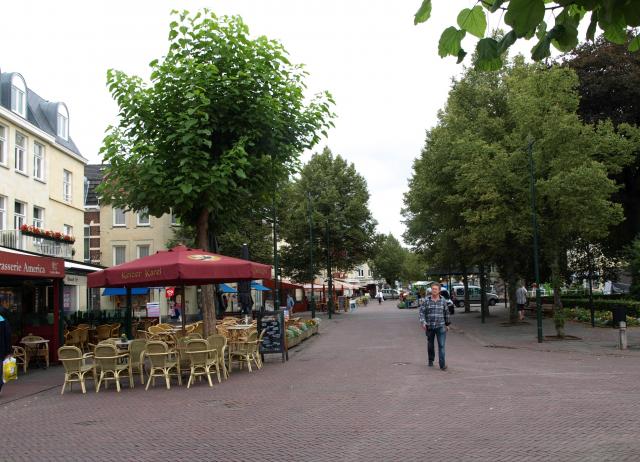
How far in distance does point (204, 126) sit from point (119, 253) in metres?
33.9

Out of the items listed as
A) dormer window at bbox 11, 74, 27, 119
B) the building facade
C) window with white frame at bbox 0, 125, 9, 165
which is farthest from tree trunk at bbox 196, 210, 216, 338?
dormer window at bbox 11, 74, 27, 119

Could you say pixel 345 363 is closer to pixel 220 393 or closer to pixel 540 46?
pixel 220 393

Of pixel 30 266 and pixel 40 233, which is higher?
pixel 40 233

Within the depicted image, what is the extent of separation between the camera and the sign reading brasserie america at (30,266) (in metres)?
13.6

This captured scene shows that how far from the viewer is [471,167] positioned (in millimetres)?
21688

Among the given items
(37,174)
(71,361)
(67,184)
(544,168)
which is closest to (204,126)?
(71,361)

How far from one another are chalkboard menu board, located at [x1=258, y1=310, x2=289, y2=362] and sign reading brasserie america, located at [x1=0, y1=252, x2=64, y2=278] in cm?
563

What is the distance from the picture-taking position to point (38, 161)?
98.5 ft

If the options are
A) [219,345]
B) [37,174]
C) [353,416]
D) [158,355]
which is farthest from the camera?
[37,174]

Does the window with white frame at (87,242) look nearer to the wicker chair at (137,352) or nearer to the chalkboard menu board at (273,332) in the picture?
the chalkboard menu board at (273,332)

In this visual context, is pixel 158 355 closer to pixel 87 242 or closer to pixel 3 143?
pixel 3 143

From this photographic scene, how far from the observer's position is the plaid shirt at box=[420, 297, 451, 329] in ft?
43.9

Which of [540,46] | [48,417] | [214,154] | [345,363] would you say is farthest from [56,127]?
[540,46]

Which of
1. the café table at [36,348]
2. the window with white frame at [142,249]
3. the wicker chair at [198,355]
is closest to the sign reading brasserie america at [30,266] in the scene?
the café table at [36,348]
